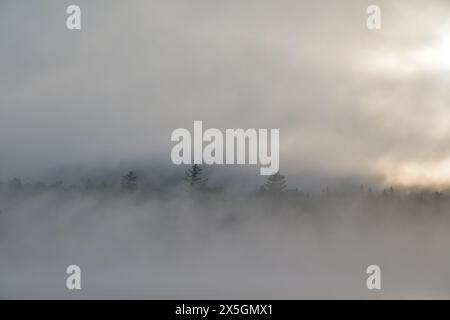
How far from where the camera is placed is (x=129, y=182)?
17.4ft

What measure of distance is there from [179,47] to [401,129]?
6.93 ft

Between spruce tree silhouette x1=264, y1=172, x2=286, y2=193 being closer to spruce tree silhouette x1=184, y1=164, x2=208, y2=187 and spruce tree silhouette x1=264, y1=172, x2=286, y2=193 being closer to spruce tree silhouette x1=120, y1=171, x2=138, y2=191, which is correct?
spruce tree silhouette x1=184, y1=164, x2=208, y2=187

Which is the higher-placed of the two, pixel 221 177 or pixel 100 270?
pixel 221 177

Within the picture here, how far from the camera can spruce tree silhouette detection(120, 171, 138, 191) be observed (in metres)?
5.27

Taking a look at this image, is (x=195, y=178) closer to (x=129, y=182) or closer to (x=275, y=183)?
(x=129, y=182)

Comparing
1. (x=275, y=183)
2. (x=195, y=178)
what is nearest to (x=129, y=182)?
(x=195, y=178)

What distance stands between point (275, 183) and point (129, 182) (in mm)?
1328

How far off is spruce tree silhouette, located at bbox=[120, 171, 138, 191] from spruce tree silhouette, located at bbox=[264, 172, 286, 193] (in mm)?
1192

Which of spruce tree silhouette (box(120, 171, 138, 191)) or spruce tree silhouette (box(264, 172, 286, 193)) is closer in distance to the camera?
spruce tree silhouette (box(264, 172, 286, 193))

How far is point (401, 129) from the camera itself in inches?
203

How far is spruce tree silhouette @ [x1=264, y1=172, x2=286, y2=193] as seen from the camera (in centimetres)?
516

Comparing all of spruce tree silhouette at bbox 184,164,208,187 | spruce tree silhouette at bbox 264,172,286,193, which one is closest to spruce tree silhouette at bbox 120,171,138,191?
spruce tree silhouette at bbox 184,164,208,187
